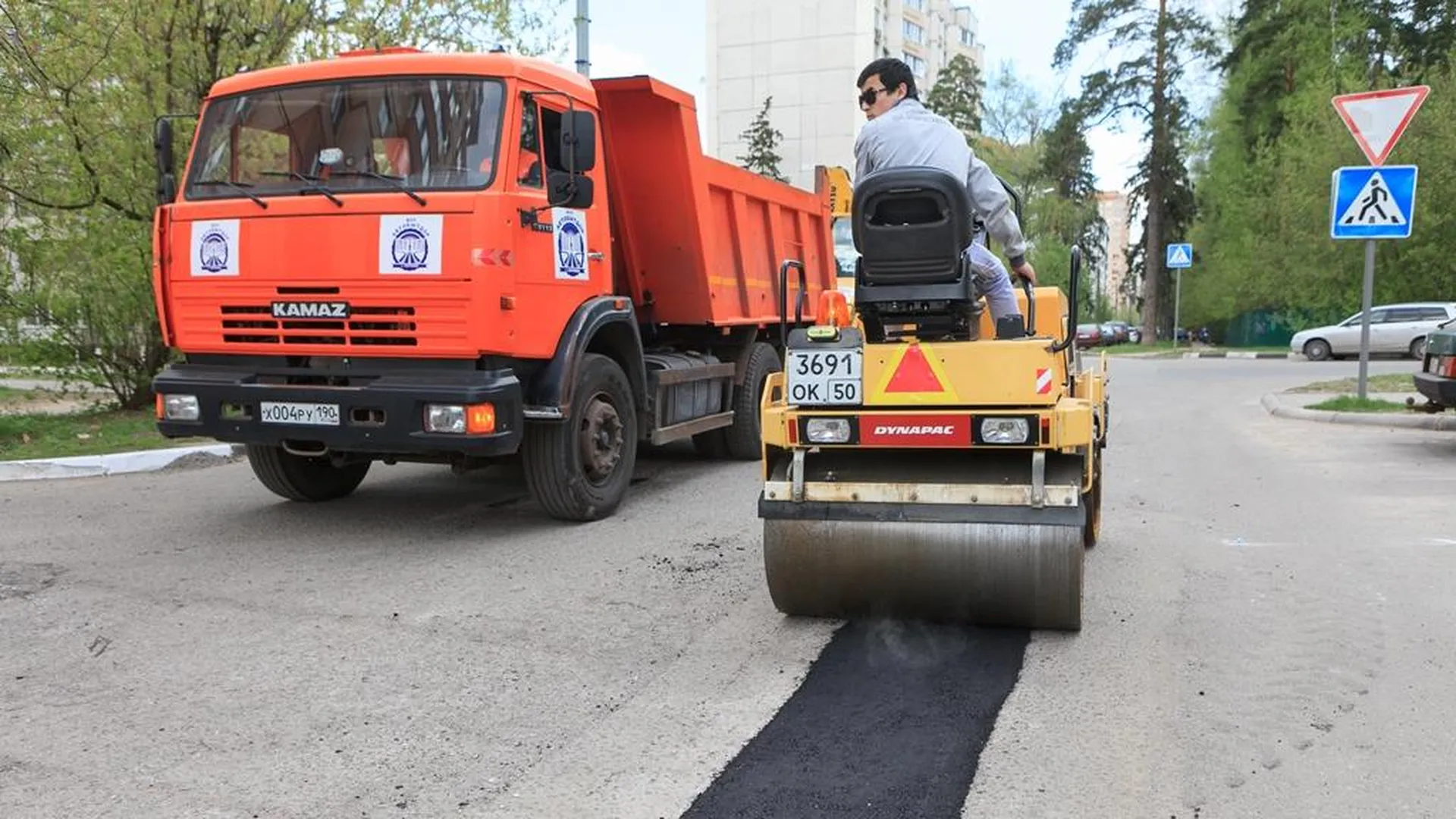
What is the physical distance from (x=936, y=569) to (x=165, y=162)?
210 inches

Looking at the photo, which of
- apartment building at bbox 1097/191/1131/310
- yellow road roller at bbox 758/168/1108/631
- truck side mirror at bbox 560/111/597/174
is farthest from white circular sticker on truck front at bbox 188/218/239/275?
apartment building at bbox 1097/191/1131/310

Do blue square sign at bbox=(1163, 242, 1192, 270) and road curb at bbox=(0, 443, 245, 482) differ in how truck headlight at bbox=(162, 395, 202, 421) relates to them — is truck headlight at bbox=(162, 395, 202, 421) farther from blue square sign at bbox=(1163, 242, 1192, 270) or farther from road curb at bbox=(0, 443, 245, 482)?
blue square sign at bbox=(1163, 242, 1192, 270)

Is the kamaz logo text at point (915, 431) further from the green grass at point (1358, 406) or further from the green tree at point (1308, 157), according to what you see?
the green tree at point (1308, 157)

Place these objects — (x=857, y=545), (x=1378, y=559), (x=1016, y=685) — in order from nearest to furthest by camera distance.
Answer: (x=1016, y=685), (x=857, y=545), (x=1378, y=559)

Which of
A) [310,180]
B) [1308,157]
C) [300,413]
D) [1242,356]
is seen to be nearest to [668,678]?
[300,413]

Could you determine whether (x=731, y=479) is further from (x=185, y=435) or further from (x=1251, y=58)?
(x=1251, y=58)

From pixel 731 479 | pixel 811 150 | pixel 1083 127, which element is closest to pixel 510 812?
pixel 731 479

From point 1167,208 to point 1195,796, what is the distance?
45.0 metres

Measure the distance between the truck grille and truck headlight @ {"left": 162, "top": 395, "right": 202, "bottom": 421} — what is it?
42 centimetres

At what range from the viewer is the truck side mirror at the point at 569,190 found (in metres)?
6.10

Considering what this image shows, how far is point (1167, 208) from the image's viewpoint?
4344 cm

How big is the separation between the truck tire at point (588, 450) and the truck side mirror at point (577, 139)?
124cm

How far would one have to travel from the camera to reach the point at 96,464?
8.38 m

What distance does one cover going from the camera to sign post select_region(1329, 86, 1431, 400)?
1127cm
